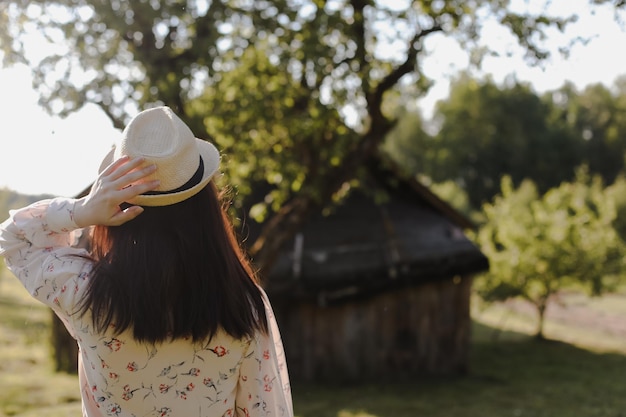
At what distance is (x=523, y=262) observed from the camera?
19734mm

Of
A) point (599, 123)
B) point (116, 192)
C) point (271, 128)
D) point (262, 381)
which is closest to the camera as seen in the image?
point (116, 192)

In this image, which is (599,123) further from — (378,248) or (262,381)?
(262,381)

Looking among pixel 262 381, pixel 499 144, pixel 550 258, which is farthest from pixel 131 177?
pixel 499 144

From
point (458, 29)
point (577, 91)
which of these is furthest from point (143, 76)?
point (577, 91)

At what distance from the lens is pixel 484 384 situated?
47.4ft

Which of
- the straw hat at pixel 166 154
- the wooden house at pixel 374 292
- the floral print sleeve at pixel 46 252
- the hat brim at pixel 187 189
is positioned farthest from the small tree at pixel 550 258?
the floral print sleeve at pixel 46 252

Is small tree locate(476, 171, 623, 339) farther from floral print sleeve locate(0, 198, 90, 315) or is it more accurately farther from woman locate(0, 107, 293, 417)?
floral print sleeve locate(0, 198, 90, 315)

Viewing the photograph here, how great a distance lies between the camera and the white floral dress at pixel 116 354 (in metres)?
2.06

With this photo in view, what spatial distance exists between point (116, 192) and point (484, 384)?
44.7ft

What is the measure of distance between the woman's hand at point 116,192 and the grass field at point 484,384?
4.45m

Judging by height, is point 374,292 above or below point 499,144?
above

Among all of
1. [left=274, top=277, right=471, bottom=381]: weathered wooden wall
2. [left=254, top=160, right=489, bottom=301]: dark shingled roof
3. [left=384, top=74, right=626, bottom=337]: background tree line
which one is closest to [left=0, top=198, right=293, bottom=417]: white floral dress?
[left=254, top=160, right=489, bottom=301]: dark shingled roof

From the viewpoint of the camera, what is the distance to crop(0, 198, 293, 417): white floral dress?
6.76 feet

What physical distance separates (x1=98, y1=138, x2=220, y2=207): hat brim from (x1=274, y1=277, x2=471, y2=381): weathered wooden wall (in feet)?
41.2
